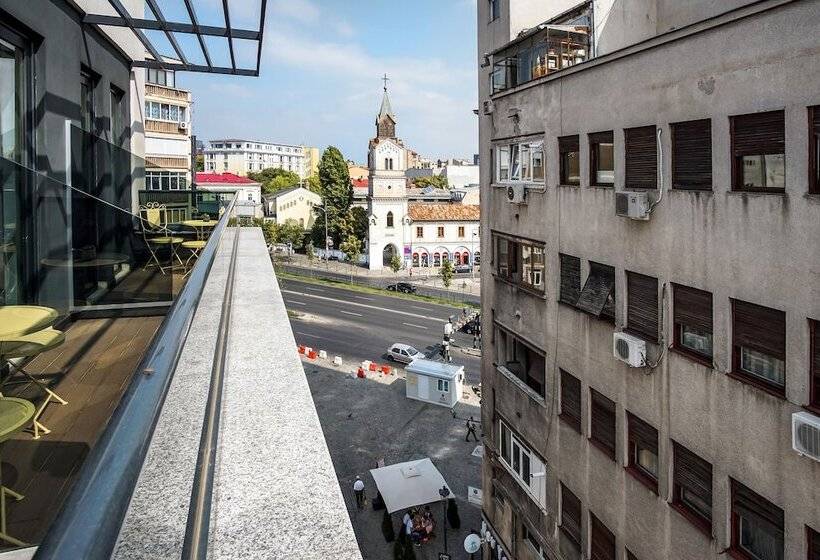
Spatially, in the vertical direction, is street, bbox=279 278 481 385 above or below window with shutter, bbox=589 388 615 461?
below

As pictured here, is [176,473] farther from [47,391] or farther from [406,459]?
[406,459]

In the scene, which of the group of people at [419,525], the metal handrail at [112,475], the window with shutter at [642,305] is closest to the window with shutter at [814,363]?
the window with shutter at [642,305]

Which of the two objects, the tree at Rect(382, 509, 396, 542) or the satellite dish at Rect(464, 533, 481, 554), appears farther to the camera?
the tree at Rect(382, 509, 396, 542)

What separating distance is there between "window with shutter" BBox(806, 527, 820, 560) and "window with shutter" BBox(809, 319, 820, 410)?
43.6 inches

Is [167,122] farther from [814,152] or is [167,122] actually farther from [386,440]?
[814,152]

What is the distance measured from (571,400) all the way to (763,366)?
376cm

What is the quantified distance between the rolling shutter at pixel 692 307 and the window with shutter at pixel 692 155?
45.5 inches

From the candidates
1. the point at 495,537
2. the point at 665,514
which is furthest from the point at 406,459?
the point at 665,514

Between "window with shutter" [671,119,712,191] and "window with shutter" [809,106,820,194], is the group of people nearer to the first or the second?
"window with shutter" [671,119,712,191]

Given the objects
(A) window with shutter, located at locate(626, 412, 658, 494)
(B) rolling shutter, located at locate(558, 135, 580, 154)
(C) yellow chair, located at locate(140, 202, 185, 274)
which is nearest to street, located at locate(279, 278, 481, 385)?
(B) rolling shutter, located at locate(558, 135, 580, 154)

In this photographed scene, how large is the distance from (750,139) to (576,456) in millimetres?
5272

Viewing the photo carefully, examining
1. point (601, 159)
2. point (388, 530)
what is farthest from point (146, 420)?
point (388, 530)

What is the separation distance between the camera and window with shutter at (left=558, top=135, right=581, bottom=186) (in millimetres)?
8953

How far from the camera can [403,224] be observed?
5853cm
